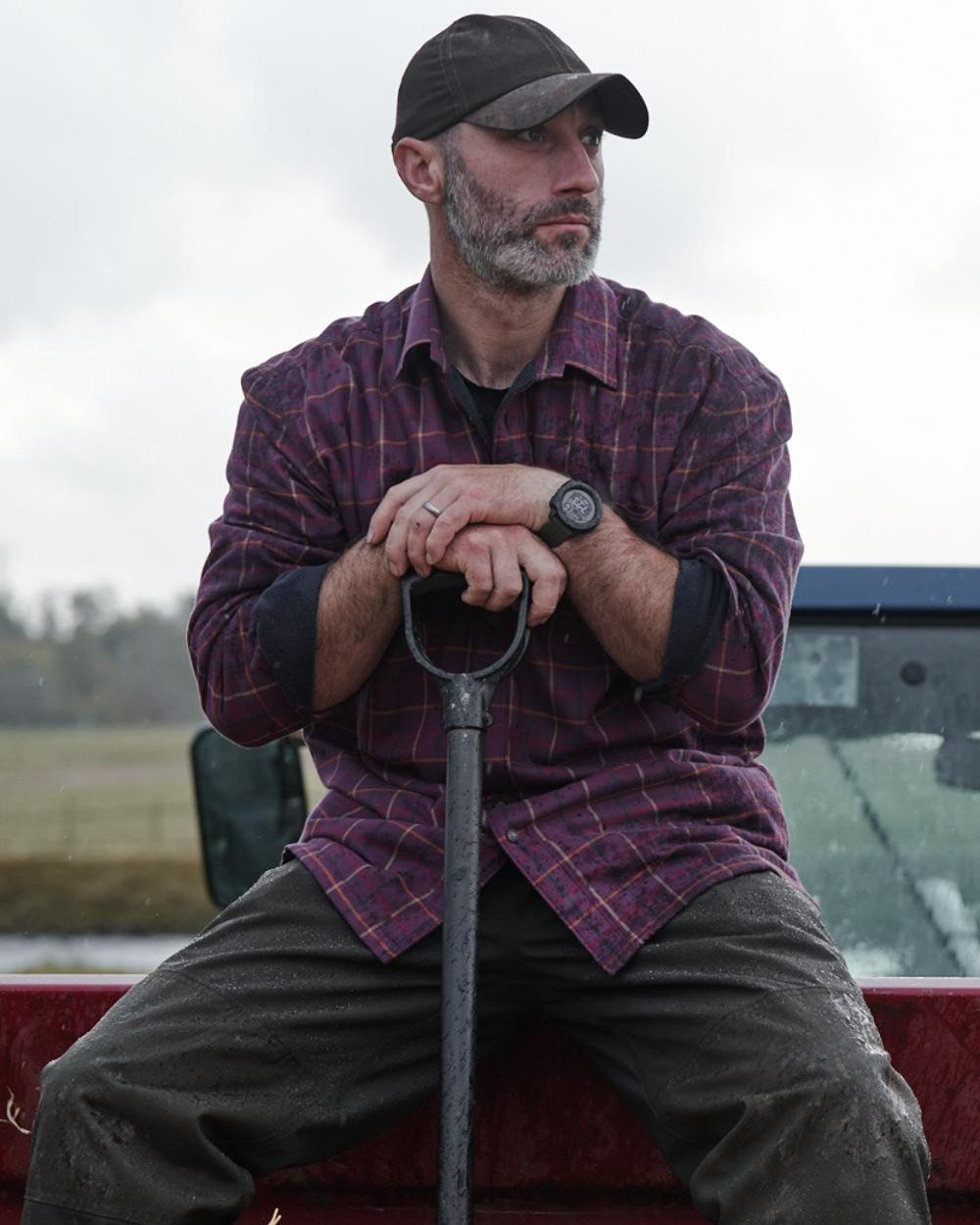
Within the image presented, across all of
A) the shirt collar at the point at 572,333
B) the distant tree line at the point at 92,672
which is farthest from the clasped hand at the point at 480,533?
the distant tree line at the point at 92,672

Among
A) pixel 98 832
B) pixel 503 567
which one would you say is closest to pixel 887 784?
pixel 503 567

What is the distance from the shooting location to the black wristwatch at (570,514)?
2.39m

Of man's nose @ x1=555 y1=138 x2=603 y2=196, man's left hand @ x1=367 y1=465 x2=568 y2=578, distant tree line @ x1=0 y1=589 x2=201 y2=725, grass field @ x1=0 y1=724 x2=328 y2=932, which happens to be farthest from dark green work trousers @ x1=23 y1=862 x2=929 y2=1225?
distant tree line @ x1=0 y1=589 x2=201 y2=725

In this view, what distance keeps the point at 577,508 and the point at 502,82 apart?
0.73m

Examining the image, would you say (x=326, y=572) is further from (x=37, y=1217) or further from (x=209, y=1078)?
(x=37, y=1217)

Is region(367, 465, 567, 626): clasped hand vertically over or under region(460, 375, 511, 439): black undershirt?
under

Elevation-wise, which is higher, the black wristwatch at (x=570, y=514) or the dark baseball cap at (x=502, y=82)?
the dark baseball cap at (x=502, y=82)

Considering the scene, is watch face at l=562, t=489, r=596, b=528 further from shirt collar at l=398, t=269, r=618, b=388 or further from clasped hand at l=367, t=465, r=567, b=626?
shirt collar at l=398, t=269, r=618, b=388

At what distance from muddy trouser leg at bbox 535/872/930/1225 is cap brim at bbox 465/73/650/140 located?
1.13m

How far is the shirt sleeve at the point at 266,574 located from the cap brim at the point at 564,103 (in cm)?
49

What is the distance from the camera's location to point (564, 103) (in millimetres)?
2607

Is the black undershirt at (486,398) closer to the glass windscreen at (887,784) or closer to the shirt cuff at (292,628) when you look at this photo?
the shirt cuff at (292,628)

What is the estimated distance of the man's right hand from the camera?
7.72ft

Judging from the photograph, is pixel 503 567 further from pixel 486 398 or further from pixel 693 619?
pixel 486 398
